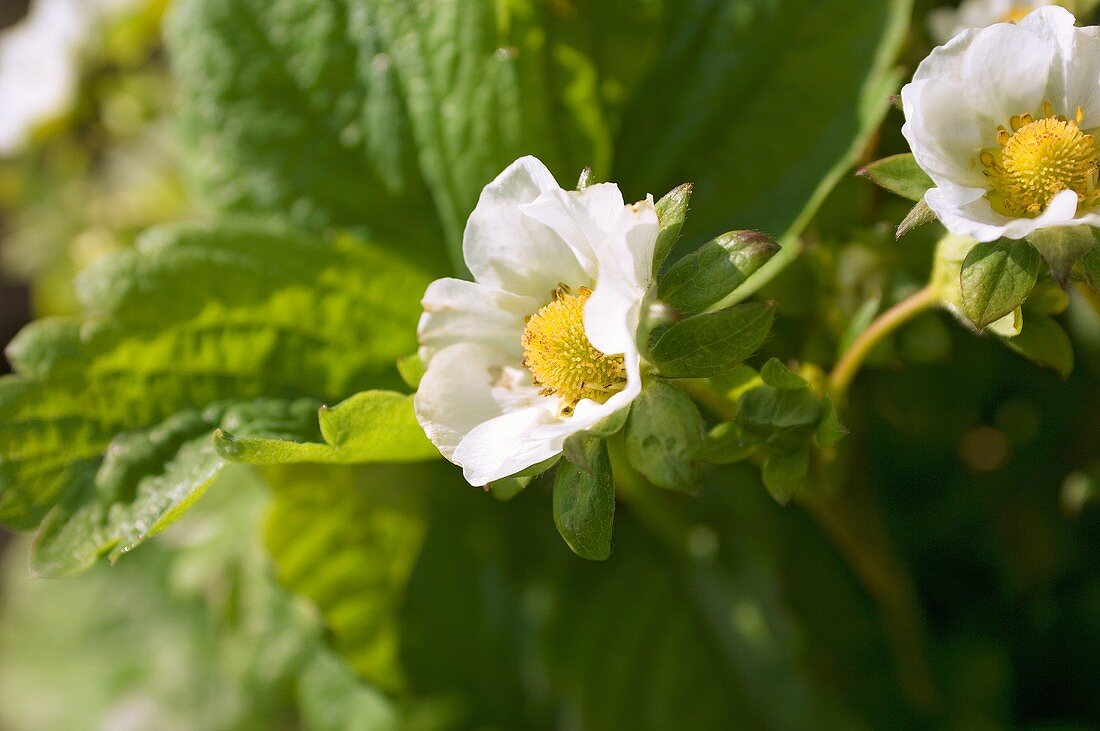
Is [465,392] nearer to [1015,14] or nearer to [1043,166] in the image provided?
[1043,166]

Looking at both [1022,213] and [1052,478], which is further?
[1052,478]

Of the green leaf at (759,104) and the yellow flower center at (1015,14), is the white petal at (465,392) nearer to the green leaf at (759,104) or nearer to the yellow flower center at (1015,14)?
the green leaf at (759,104)

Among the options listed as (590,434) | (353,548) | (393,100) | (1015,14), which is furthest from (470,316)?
(1015,14)

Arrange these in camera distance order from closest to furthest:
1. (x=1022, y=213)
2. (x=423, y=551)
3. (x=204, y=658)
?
(x=1022, y=213)
(x=423, y=551)
(x=204, y=658)

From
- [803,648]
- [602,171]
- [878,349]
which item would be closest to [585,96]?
[602,171]

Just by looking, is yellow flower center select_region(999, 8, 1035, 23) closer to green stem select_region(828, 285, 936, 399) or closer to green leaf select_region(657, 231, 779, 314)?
green stem select_region(828, 285, 936, 399)

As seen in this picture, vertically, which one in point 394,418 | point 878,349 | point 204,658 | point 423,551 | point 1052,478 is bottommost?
point 204,658

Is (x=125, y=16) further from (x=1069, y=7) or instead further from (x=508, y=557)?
(x=1069, y=7)
